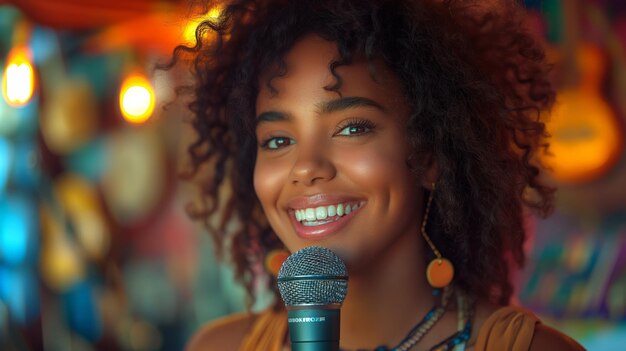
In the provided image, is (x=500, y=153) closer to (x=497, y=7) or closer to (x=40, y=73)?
(x=497, y=7)

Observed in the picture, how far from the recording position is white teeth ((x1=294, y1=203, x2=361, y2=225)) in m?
2.32

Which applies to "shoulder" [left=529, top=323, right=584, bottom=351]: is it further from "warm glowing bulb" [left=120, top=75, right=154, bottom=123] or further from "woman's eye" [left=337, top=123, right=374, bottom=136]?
"warm glowing bulb" [left=120, top=75, right=154, bottom=123]

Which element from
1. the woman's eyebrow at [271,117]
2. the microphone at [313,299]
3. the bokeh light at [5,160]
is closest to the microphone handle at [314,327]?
the microphone at [313,299]

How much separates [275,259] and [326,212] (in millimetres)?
555

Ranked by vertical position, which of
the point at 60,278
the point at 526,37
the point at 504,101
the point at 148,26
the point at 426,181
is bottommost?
the point at 60,278

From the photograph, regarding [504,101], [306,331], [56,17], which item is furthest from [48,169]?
[306,331]

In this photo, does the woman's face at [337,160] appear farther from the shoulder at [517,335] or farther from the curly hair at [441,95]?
the shoulder at [517,335]

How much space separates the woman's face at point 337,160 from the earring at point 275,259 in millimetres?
344

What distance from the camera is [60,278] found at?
17.3ft

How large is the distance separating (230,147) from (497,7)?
0.96 metres

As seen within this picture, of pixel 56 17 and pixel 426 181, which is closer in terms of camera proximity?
pixel 426 181

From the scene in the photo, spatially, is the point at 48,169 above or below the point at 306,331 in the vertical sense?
above

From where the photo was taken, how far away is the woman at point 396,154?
2.35 m

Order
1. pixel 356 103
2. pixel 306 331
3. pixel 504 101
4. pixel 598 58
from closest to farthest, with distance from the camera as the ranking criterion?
pixel 306 331
pixel 356 103
pixel 504 101
pixel 598 58
